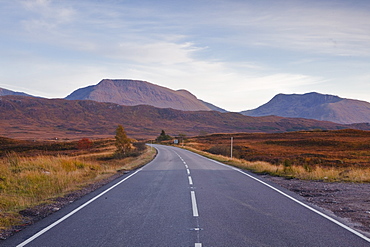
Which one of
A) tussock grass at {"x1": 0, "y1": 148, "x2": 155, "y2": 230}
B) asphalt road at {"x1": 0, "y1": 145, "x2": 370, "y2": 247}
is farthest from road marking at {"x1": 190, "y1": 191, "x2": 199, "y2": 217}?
tussock grass at {"x1": 0, "y1": 148, "x2": 155, "y2": 230}

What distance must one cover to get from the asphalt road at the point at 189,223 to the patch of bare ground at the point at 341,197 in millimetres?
576

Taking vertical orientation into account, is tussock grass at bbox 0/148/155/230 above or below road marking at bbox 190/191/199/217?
below

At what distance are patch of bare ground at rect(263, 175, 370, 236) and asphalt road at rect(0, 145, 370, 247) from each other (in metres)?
0.58

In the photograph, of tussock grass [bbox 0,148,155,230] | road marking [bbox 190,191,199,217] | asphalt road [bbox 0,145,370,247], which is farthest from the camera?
tussock grass [bbox 0,148,155,230]

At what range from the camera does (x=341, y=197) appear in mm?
10555

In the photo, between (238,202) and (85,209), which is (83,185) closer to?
(85,209)

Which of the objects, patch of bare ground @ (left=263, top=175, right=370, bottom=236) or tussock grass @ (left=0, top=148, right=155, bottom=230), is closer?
patch of bare ground @ (left=263, top=175, right=370, bottom=236)

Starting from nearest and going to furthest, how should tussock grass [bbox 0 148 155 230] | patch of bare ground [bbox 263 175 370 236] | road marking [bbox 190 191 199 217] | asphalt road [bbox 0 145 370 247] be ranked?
asphalt road [bbox 0 145 370 247]
patch of bare ground [bbox 263 175 370 236]
road marking [bbox 190 191 199 217]
tussock grass [bbox 0 148 155 230]

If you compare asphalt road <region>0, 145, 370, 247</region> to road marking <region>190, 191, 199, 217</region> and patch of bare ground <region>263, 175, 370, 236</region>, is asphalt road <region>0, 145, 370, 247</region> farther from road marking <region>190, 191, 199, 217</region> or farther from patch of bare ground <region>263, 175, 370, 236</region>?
patch of bare ground <region>263, 175, 370, 236</region>

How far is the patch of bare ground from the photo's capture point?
7871mm

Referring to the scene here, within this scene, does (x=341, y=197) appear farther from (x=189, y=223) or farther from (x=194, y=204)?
(x=189, y=223)

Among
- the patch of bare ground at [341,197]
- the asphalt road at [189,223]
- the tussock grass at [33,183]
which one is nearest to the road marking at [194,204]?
the asphalt road at [189,223]

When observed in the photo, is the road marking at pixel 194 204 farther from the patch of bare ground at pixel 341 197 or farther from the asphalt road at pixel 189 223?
the patch of bare ground at pixel 341 197

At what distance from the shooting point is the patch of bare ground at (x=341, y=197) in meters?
7.87
